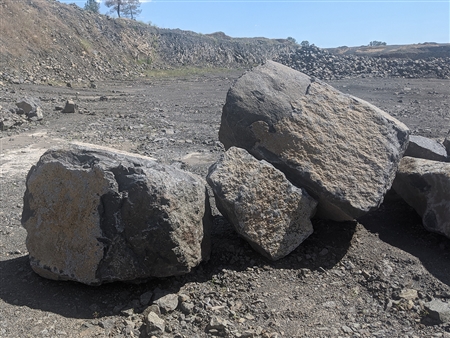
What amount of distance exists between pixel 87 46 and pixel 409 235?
21334 mm

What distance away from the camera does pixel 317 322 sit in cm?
343

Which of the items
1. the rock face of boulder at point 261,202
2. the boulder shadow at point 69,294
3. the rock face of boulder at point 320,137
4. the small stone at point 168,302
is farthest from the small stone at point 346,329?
the boulder shadow at point 69,294

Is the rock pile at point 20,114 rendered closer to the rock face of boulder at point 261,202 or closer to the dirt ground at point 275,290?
the dirt ground at point 275,290

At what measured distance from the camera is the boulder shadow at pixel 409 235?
4098 millimetres

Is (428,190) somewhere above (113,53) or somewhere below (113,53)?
below

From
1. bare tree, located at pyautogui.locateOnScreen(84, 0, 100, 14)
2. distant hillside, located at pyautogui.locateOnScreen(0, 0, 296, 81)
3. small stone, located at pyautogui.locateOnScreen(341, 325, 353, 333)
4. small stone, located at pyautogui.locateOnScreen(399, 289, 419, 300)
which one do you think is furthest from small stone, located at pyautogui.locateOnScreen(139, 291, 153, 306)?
bare tree, located at pyautogui.locateOnScreen(84, 0, 100, 14)

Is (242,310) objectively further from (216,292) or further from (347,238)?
(347,238)

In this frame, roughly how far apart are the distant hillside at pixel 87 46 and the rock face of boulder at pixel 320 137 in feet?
44.5

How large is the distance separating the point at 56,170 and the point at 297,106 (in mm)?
2210

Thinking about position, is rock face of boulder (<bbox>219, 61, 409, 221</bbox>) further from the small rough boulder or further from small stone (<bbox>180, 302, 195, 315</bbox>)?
the small rough boulder

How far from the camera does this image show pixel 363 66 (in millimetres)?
23375

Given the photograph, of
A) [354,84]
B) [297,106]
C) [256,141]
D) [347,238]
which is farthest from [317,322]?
[354,84]

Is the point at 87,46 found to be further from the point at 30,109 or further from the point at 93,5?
the point at 93,5

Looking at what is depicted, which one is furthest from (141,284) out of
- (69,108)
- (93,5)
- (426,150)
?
(93,5)
